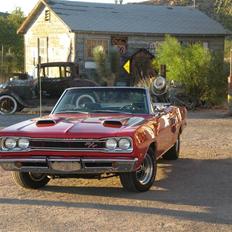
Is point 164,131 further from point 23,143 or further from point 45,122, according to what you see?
point 23,143

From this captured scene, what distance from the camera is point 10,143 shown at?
25.0 feet

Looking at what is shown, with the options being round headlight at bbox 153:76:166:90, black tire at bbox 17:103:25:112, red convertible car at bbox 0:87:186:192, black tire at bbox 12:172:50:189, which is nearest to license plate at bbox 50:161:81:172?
red convertible car at bbox 0:87:186:192

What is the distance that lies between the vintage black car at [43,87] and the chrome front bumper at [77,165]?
14422 mm

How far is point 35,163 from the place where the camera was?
740cm

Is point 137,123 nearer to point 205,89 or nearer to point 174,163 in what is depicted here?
point 174,163

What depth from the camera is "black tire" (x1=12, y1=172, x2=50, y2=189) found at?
8078mm

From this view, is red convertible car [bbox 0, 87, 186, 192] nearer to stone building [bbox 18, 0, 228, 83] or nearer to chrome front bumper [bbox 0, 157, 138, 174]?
chrome front bumper [bbox 0, 157, 138, 174]

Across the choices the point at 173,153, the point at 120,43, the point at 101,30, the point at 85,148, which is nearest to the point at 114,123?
the point at 85,148

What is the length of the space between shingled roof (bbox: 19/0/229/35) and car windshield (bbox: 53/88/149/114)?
76.7ft

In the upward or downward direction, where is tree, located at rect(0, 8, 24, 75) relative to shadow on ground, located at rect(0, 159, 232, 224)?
upward

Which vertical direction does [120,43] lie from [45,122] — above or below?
above

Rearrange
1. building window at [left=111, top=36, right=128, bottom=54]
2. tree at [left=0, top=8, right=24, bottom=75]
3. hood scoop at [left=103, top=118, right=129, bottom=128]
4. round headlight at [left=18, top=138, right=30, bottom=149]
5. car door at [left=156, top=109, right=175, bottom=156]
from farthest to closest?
→ tree at [left=0, top=8, right=24, bottom=75]
building window at [left=111, top=36, right=128, bottom=54]
car door at [left=156, top=109, right=175, bottom=156]
hood scoop at [left=103, top=118, right=129, bottom=128]
round headlight at [left=18, top=138, right=30, bottom=149]

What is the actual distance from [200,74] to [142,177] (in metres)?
15.0

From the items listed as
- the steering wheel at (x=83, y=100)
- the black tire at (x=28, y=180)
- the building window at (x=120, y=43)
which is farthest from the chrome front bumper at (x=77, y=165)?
the building window at (x=120, y=43)
